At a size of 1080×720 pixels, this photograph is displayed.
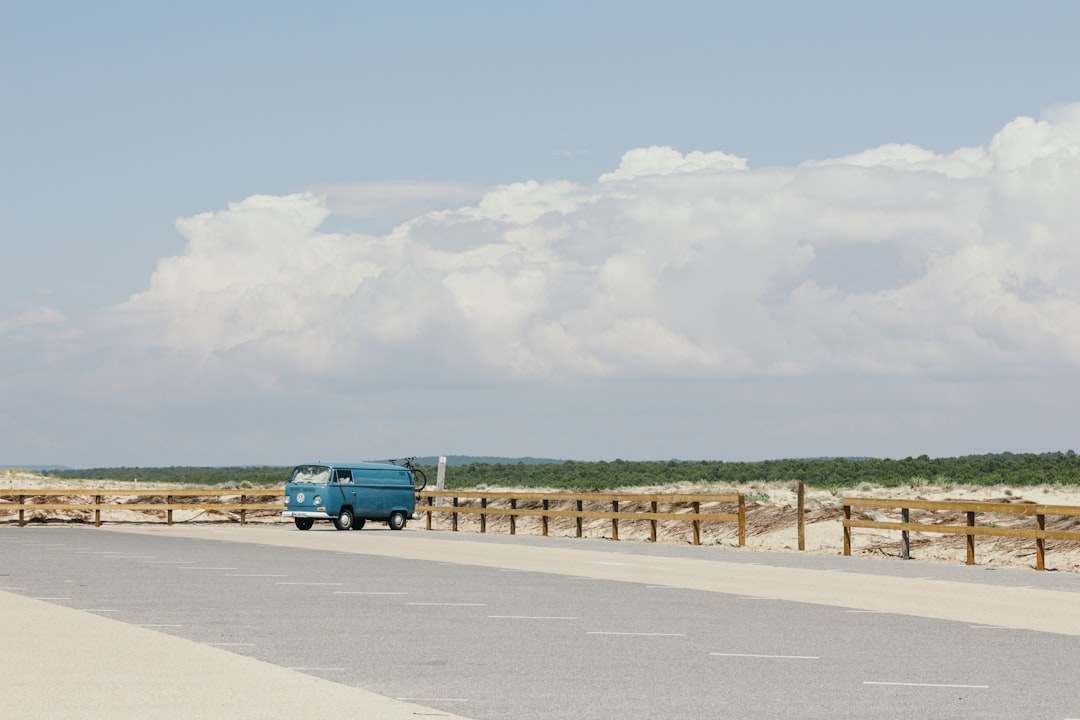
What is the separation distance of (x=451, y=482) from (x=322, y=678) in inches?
4043

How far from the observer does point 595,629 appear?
15203 millimetres

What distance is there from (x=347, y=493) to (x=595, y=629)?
1046 inches

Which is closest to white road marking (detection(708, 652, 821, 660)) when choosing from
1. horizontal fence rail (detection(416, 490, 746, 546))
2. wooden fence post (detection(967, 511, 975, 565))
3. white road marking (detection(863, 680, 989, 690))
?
white road marking (detection(863, 680, 989, 690))

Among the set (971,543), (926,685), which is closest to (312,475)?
(971,543)

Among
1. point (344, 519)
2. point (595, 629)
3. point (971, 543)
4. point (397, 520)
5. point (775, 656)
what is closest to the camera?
point (775, 656)

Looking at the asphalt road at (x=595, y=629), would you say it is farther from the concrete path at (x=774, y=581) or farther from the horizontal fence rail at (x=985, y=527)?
the horizontal fence rail at (x=985, y=527)

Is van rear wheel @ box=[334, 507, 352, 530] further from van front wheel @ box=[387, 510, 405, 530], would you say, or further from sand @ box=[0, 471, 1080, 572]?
sand @ box=[0, 471, 1080, 572]

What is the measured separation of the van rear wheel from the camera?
41281 millimetres

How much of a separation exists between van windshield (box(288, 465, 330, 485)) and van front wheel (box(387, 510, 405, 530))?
234 centimetres

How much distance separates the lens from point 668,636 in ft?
47.7

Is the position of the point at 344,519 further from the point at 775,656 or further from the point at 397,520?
the point at 775,656

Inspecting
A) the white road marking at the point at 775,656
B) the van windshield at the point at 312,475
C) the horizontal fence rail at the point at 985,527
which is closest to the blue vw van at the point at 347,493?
the van windshield at the point at 312,475

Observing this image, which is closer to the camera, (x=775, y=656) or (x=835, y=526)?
(x=775, y=656)

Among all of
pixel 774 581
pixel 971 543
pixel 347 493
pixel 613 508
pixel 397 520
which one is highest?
pixel 347 493
